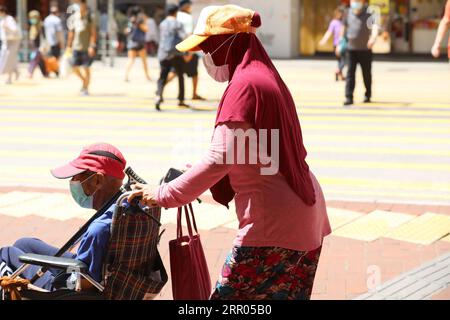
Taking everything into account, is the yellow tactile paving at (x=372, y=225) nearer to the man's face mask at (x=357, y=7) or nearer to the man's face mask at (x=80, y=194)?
the man's face mask at (x=80, y=194)

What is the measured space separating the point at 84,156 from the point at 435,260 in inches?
129

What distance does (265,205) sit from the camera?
161 inches

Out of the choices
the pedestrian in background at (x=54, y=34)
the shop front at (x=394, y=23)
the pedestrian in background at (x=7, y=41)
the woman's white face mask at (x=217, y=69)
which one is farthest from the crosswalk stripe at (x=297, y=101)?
the shop front at (x=394, y=23)

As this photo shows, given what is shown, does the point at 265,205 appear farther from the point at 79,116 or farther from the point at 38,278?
the point at 79,116

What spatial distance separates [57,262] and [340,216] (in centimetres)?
446

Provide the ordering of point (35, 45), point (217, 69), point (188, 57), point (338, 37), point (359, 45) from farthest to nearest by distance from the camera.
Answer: point (35, 45) → point (338, 37) → point (359, 45) → point (188, 57) → point (217, 69)

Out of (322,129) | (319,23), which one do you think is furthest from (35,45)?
(322,129)

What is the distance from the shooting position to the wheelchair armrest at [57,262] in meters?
4.46

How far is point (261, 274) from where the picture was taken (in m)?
4.14

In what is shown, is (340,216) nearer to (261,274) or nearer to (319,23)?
(261,274)

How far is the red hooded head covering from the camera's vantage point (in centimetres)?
399

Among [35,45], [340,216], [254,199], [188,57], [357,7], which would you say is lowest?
[35,45]

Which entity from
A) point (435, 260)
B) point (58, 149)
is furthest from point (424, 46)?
point (435, 260)

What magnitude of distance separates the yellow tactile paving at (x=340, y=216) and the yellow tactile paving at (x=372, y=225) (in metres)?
0.06
